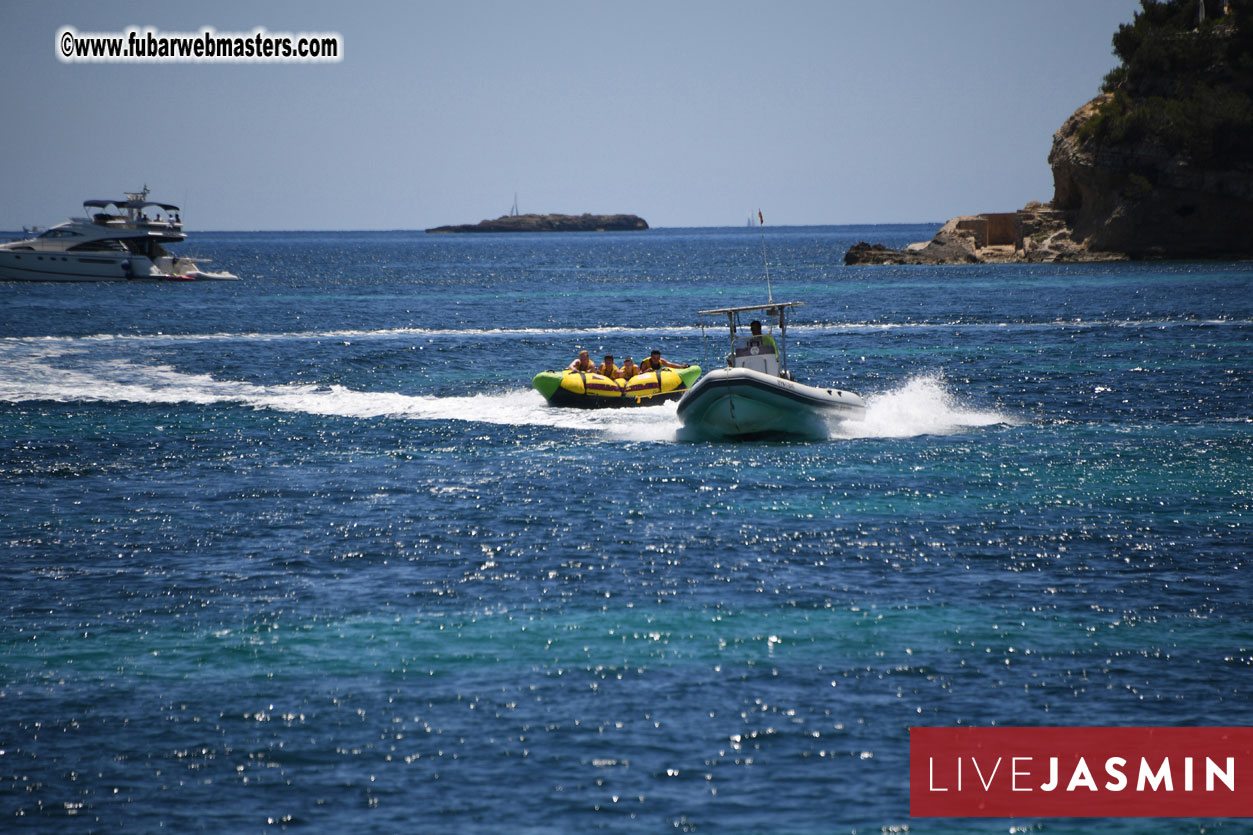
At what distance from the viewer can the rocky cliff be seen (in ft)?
261

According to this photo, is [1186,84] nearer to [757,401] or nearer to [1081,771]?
[757,401]

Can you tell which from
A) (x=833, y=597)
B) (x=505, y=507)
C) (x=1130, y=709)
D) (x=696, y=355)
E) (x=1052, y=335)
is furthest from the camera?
(x=1052, y=335)

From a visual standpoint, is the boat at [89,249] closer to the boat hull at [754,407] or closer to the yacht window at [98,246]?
the yacht window at [98,246]

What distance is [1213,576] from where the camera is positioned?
563 inches

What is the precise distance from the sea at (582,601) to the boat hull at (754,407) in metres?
0.45

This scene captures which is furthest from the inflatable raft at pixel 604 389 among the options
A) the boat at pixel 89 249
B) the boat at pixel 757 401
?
the boat at pixel 89 249

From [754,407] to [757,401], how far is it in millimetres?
164

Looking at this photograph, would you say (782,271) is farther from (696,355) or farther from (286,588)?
(286,588)

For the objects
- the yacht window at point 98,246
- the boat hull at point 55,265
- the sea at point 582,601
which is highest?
the yacht window at point 98,246

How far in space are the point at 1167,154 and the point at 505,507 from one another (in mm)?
74570

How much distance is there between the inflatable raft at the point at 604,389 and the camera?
28875 mm

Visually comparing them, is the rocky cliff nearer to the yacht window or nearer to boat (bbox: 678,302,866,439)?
boat (bbox: 678,302,866,439)

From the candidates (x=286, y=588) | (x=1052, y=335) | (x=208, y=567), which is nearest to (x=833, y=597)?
(x=286, y=588)

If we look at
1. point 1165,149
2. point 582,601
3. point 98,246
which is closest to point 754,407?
point 582,601
